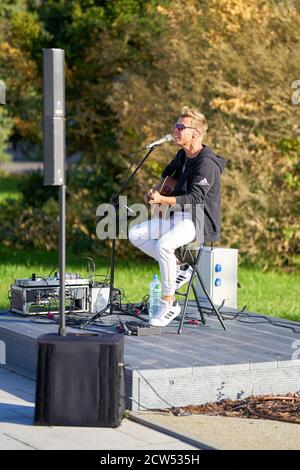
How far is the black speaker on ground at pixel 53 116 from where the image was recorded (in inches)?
251

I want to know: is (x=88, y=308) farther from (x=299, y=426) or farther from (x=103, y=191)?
(x=103, y=191)

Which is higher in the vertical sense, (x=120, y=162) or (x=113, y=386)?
(x=120, y=162)

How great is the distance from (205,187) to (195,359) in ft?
5.19

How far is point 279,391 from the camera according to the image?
7.27 meters

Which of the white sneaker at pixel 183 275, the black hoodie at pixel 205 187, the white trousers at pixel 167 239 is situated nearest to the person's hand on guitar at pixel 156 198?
the black hoodie at pixel 205 187

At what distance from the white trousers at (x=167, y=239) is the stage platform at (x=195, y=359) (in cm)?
46

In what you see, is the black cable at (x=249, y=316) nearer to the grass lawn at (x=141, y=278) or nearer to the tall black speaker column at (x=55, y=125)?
the grass lawn at (x=141, y=278)

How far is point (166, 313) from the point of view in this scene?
27.1 ft

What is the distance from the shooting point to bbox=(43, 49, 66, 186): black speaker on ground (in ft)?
21.0

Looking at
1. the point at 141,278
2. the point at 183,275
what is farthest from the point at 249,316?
the point at 141,278

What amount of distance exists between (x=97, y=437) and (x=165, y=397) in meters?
0.86

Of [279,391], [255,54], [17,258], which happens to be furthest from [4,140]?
[279,391]

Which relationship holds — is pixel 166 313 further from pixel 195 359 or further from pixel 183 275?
pixel 195 359

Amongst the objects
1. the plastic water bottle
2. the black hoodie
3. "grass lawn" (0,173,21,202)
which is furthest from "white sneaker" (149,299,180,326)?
"grass lawn" (0,173,21,202)
